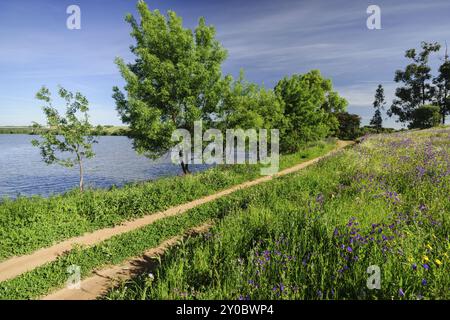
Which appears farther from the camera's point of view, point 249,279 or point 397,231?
point 397,231

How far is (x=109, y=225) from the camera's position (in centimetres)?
1091

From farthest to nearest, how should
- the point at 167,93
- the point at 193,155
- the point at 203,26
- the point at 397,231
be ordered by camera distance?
the point at 193,155, the point at 203,26, the point at 167,93, the point at 397,231

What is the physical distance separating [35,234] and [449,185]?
13716 mm

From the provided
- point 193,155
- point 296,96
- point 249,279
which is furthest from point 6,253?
point 296,96

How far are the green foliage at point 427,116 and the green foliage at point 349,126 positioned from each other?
10531mm

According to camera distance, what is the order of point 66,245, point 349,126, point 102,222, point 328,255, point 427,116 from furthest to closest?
1. point 349,126
2. point 427,116
3. point 102,222
4. point 66,245
5. point 328,255

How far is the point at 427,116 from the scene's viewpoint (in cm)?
5191

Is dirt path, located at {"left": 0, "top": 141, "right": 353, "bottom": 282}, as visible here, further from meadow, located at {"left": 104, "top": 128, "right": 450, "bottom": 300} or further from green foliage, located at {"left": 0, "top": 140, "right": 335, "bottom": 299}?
meadow, located at {"left": 104, "top": 128, "right": 450, "bottom": 300}

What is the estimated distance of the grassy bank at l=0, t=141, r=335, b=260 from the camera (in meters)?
9.16

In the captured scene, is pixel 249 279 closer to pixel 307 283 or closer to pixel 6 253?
pixel 307 283

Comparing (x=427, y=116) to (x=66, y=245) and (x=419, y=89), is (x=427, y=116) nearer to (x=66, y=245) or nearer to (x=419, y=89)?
(x=419, y=89)

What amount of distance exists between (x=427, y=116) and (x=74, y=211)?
61.6 metres

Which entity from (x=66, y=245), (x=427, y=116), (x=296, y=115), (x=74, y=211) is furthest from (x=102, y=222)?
(x=427, y=116)
